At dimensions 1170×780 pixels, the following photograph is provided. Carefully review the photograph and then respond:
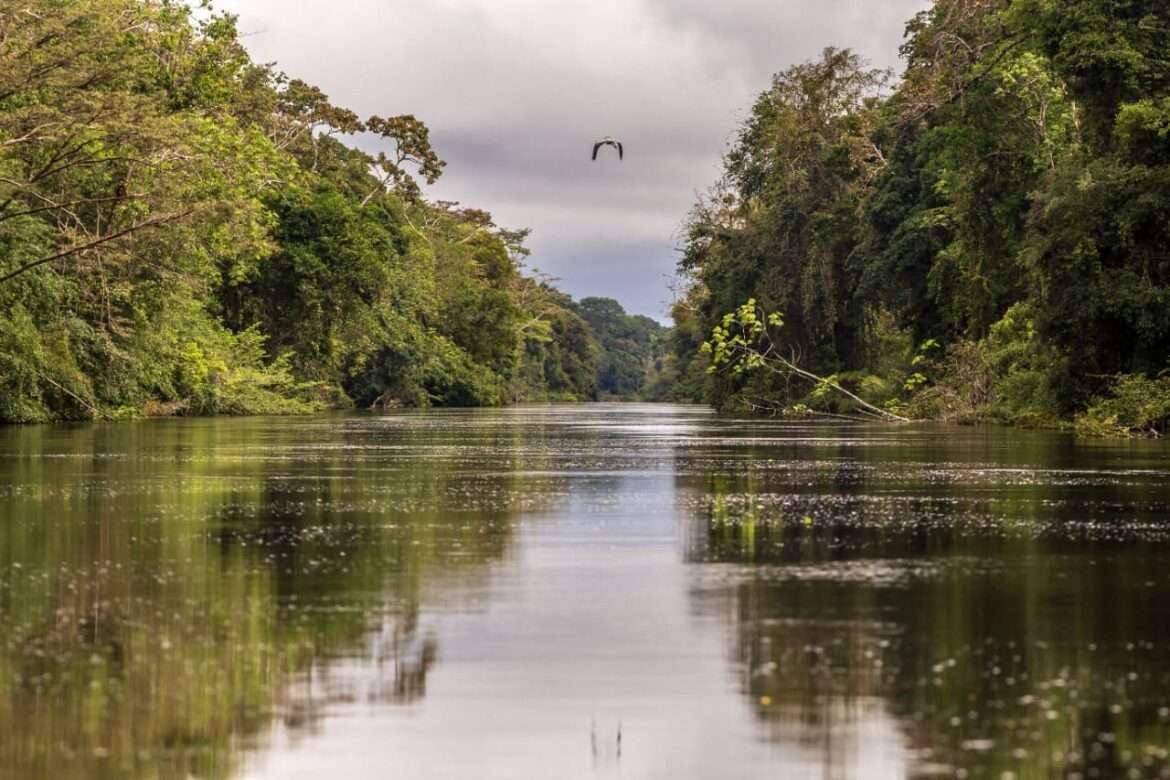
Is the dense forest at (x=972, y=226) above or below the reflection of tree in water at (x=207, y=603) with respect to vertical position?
above

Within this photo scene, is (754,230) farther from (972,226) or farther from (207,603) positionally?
(207,603)

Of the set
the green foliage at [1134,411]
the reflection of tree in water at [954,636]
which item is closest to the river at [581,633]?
the reflection of tree in water at [954,636]

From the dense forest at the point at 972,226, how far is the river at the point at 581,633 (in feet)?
61.2

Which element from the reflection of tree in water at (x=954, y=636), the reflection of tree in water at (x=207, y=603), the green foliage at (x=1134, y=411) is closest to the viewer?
the reflection of tree in water at (x=954, y=636)

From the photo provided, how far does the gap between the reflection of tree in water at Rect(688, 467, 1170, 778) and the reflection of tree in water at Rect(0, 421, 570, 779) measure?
4.83ft

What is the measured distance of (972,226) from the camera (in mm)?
43156

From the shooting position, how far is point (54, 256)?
114ft

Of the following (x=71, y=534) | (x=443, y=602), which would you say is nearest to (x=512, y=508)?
(x=71, y=534)

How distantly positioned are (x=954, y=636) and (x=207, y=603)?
140 inches

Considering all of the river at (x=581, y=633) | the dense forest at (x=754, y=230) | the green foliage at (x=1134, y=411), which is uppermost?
the dense forest at (x=754, y=230)

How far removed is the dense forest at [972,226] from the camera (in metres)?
33.7

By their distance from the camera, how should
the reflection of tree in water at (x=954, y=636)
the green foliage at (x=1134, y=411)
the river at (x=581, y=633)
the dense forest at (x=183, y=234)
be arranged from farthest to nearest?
the dense forest at (x=183, y=234) < the green foliage at (x=1134, y=411) < the reflection of tree in water at (x=954, y=636) < the river at (x=581, y=633)

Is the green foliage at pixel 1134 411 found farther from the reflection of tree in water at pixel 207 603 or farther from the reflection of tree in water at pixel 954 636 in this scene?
the reflection of tree in water at pixel 954 636

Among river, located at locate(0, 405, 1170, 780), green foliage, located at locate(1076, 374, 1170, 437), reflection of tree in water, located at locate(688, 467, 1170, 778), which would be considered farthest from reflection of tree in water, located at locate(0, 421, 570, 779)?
green foliage, located at locate(1076, 374, 1170, 437)
